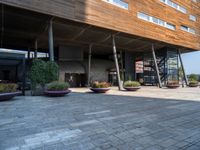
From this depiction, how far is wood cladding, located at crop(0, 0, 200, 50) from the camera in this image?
11.5m

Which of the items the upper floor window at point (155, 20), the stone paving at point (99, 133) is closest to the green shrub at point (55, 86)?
the stone paving at point (99, 133)

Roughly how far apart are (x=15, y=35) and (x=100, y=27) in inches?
372

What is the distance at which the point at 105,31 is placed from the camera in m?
15.8

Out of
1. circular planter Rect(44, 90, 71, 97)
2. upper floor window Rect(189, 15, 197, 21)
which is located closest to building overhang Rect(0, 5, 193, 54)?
circular planter Rect(44, 90, 71, 97)

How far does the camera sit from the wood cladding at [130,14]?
11.5 meters

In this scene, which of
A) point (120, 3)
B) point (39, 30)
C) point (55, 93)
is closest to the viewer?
point (55, 93)

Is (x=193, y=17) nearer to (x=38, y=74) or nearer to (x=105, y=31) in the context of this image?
(x=105, y=31)

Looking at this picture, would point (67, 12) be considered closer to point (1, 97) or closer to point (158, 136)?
point (1, 97)

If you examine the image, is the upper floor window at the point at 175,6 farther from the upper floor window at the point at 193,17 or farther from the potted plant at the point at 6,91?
the potted plant at the point at 6,91

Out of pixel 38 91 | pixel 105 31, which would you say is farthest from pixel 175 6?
pixel 38 91

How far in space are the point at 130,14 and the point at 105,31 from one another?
3515mm

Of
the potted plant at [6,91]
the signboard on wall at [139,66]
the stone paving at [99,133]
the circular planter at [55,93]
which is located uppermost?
the signboard on wall at [139,66]

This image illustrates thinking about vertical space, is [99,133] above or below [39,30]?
below

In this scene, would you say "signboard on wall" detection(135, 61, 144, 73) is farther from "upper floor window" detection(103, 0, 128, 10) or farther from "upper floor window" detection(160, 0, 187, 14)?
"upper floor window" detection(103, 0, 128, 10)
